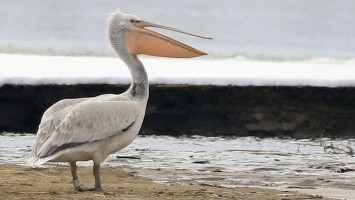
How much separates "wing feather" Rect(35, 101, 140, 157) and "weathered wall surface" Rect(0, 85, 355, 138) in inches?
142

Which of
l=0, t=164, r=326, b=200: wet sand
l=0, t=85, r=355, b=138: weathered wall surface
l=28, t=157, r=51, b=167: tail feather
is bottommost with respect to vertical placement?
l=0, t=164, r=326, b=200: wet sand

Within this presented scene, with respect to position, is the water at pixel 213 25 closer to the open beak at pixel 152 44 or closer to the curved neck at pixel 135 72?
the open beak at pixel 152 44

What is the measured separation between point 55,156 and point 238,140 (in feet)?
13.2

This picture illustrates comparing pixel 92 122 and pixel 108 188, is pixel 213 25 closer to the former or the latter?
pixel 108 188

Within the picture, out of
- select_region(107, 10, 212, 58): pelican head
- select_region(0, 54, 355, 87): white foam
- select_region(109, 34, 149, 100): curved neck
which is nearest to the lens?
select_region(109, 34, 149, 100): curved neck

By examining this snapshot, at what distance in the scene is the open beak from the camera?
8664 mm

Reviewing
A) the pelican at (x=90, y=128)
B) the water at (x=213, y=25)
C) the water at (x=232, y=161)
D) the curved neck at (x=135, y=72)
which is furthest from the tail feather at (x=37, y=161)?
the water at (x=213, y=25)

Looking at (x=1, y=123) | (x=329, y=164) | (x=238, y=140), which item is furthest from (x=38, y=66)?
(x=329, y=164)

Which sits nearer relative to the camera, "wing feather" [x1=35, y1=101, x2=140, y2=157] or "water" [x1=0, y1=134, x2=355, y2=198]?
"wing feather" [x1=35, y1=101, x2=140, y2=157]

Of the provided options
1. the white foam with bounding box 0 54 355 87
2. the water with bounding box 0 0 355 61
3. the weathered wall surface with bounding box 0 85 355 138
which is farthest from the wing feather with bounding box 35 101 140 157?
the water with bounding box 0 0 355 61

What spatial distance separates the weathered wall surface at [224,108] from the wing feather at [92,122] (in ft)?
11.9

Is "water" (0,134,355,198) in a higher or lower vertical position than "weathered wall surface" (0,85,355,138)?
lower

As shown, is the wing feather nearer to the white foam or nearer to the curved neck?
the curved neck

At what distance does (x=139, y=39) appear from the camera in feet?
28.5
